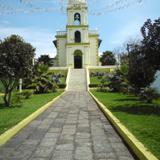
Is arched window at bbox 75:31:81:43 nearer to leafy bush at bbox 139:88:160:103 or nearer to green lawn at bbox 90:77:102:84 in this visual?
green lawn at bbox 90:77:102:84

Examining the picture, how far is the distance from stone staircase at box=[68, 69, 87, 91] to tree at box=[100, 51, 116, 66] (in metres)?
28.1

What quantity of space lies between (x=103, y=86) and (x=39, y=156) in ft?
107

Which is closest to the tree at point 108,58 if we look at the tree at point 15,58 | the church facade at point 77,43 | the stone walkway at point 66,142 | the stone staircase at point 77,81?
the church facade at point 77,43

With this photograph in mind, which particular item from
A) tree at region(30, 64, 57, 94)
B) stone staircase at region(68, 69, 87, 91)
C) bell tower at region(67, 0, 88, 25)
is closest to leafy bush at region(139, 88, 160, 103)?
tree at region(30, 64, 57, 94)

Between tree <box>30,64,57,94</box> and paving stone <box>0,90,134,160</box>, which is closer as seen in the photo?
paving stone <box>0,90,134,160</box>

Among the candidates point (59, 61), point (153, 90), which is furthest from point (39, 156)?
point (59, 61)

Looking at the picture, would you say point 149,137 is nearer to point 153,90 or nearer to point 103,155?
point 103,155

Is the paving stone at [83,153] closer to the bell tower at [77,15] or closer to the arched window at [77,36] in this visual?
the bell tower at [77,15]

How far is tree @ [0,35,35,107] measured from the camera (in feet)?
66.1

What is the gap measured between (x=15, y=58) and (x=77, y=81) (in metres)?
27.9

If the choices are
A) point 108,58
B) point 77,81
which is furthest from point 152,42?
point 108,58

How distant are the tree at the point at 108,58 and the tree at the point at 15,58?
6139 cm

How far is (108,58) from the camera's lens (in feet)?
A: 277

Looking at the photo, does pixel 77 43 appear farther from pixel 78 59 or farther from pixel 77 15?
pixel 77 15
